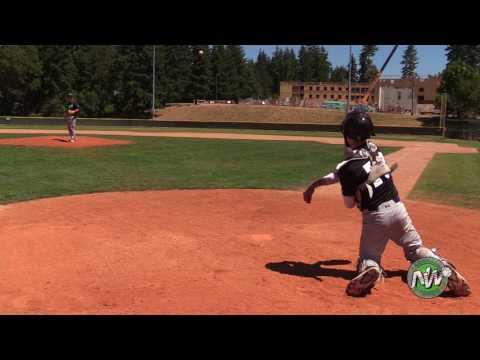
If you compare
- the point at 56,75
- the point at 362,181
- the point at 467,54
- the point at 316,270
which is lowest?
the point at 316,270

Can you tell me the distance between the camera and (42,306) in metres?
4.33

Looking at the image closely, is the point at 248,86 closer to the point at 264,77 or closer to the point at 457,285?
the point at 264,77

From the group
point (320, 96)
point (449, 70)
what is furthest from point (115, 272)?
point (320, 96)

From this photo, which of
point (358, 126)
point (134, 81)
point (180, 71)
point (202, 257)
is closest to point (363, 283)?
point (358, 126)

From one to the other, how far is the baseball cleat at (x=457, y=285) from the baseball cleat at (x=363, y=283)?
71 centimetres

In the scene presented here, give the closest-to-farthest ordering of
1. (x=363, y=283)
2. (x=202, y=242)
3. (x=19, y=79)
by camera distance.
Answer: (x=363, y=283), (x=202, y=242), (x=19, y=79)

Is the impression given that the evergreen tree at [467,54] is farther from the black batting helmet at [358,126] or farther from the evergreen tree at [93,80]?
the black batting helmet at [358,126]

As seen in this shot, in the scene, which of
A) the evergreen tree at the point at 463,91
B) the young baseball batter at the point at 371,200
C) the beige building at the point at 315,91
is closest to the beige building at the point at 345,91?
the beige building at the point at 315,91

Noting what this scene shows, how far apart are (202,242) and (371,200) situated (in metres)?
2.60

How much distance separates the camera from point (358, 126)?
16.0ft

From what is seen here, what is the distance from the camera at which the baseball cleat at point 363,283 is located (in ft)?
15.3

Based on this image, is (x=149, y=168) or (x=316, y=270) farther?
(x=149, y=168)

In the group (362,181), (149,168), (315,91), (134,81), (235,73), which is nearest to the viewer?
(362,181)

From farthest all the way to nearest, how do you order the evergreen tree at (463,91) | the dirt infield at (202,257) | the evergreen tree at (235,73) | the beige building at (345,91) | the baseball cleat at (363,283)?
the evergreen tree at (235,73) → the beige building at (345,91) → the evergreen tree at (463,91) → the baseball cleat at (363,283) → the dirt infield at (202,257)
